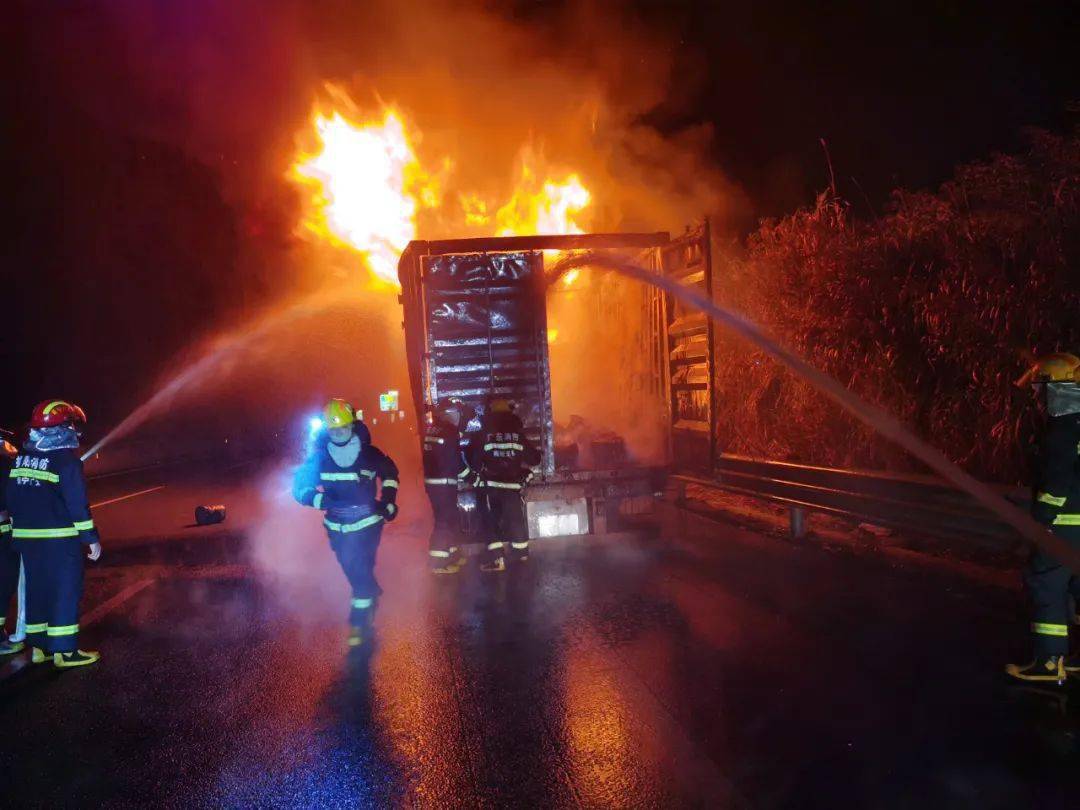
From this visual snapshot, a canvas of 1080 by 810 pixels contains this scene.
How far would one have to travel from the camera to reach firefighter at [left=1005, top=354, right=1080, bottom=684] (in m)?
4.18

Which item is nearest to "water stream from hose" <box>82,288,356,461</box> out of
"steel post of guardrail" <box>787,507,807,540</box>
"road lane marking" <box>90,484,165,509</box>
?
"road lane marking" <box>90,484,165,509</box>

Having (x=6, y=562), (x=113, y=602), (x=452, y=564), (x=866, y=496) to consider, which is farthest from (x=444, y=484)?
(x=866, y=496)

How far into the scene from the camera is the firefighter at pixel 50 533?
5.29m

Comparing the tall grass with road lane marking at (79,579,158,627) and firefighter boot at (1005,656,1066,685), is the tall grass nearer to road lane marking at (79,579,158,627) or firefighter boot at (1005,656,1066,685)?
firefighter boot at (1005,656,1066,685)

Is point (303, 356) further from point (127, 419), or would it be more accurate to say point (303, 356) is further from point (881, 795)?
point (881, 795)

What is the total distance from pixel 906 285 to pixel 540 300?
466cm

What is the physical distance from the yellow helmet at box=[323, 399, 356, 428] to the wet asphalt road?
5.07 ft

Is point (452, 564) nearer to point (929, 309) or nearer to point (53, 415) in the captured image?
point (53, 415)

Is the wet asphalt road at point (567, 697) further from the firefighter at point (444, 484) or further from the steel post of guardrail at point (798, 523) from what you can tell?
the steel post of guardrail at point (798, 523)

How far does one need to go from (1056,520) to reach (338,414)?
4541mm

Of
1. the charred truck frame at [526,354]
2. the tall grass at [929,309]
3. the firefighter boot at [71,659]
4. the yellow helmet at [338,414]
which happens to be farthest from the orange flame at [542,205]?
the firefighter boot at [71,659]

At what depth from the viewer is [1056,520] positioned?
4242 mm

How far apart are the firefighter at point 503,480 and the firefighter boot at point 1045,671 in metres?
4.36

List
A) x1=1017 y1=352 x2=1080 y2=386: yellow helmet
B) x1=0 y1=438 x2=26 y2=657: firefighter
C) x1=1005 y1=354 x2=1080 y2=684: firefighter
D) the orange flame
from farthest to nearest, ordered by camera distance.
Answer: the orange flame, x1=0 y1=438 x2=26 y2=657: firefighter, x1=1017 y1=352 x2=1080 y2=386: yellow helmet, x1=1005 y1=354 x2=1080 y2=684: firefighter
